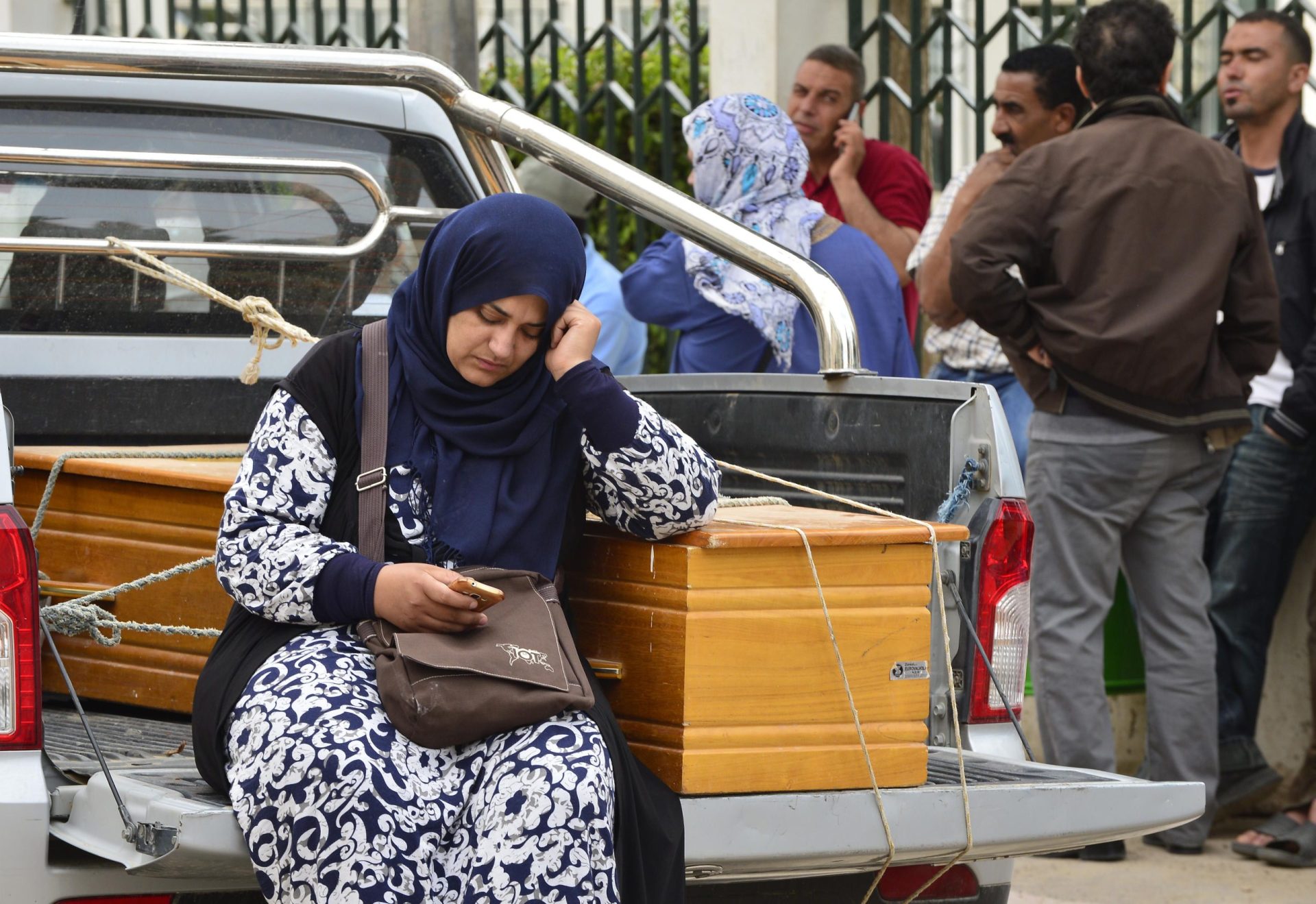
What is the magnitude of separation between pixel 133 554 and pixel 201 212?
88cm

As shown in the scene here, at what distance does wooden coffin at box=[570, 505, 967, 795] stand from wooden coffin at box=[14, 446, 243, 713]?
81cm

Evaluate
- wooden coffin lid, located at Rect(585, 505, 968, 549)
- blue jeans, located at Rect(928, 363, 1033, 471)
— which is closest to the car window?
wooden coffin lid, located at Rect(585, 505, 968, 549)

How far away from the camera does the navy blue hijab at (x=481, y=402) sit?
8.76 ft

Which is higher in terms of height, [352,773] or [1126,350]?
[1126,350]

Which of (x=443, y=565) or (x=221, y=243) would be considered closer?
(x=443, y=565)

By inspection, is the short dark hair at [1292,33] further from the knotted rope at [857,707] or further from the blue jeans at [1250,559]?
the knotted rope at [857,707]

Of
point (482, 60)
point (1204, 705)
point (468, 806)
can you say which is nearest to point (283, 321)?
point (468, 806)

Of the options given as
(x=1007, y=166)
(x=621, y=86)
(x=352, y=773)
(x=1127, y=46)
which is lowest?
(x=352, y=773)

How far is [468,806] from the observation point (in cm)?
247

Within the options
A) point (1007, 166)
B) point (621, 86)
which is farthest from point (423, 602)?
point (621, 86)

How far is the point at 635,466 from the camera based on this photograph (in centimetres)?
271

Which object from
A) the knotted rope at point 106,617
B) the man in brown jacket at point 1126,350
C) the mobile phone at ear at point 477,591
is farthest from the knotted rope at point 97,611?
the man in brown jacket at point 1126,350

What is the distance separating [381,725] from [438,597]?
0.20 meters

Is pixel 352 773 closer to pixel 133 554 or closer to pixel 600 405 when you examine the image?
pixel 600 405
